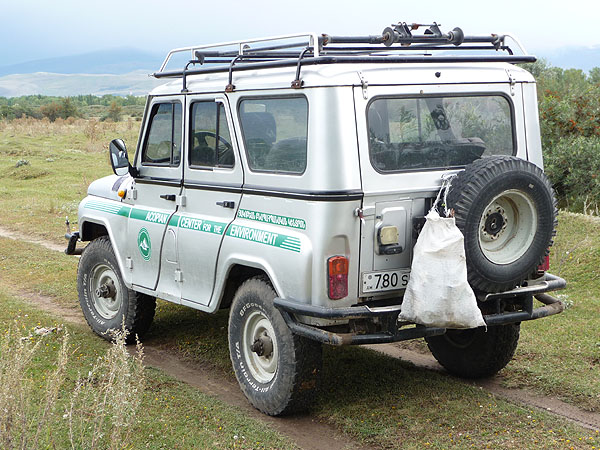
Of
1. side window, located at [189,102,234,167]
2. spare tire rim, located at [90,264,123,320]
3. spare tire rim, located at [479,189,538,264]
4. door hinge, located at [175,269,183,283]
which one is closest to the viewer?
spare tire rim, located at [479,189,538,264]

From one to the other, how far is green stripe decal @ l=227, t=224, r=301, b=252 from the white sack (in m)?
0.81

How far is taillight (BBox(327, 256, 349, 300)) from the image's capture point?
4.93 meters

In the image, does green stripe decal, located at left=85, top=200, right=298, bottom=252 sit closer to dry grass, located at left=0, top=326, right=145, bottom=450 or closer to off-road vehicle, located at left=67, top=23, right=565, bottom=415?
off-road vehicle, located at left=67, top=23, right=565, bottom=415

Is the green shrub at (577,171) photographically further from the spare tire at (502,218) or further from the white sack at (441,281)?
the white sack at (441,281)

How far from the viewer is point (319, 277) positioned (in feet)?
16.2

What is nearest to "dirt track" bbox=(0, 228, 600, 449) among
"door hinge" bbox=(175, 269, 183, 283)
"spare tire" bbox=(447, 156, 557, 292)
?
"door hinge" bbox=(175, 269, 183, 283)

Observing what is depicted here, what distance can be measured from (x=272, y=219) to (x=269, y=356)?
1.05 meters

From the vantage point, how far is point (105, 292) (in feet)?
24.6

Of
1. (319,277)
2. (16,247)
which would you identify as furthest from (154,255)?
(16,247)

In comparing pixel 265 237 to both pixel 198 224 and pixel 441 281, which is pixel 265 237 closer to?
pixel 198 224

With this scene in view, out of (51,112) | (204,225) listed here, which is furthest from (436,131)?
(51,112)

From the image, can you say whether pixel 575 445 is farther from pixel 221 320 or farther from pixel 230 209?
pixel 221 320

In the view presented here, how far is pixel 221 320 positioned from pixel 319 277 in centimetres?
333

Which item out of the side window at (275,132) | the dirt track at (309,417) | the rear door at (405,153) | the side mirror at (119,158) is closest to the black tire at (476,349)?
the dirt track at (309,417)
